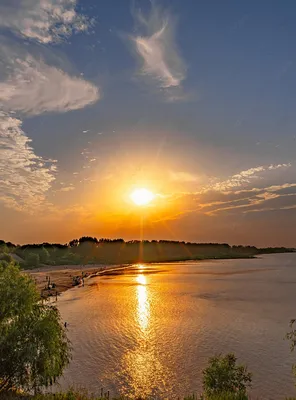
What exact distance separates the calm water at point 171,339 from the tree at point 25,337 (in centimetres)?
1304

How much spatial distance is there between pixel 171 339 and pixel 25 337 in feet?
127

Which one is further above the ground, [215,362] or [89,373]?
[215,362]

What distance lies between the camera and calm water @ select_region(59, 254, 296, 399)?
4231cm

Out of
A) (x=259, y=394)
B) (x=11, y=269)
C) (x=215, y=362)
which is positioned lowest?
(x=259, y=394)

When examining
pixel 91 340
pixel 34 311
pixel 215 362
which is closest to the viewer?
pixel 34 311

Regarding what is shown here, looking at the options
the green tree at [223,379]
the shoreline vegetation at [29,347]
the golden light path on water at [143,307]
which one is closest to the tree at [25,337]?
the shoreline vegetation at [29,347]

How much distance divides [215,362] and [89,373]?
2006 cm

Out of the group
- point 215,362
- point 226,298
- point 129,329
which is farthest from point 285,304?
point 215,362

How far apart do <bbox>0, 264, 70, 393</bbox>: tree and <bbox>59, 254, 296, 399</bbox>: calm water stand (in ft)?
42.8

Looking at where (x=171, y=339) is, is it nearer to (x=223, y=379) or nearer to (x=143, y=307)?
(x=223, y=379)

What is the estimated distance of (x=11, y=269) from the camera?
31359 mm

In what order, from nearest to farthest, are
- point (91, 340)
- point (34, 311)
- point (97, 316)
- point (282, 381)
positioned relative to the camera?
point (34, 311) → point (282, 381) → point (91, 340) → point (97, 316)

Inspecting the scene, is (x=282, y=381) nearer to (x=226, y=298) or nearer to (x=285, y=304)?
(x=285, y=304)

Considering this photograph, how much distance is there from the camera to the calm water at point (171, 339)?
42.3m
